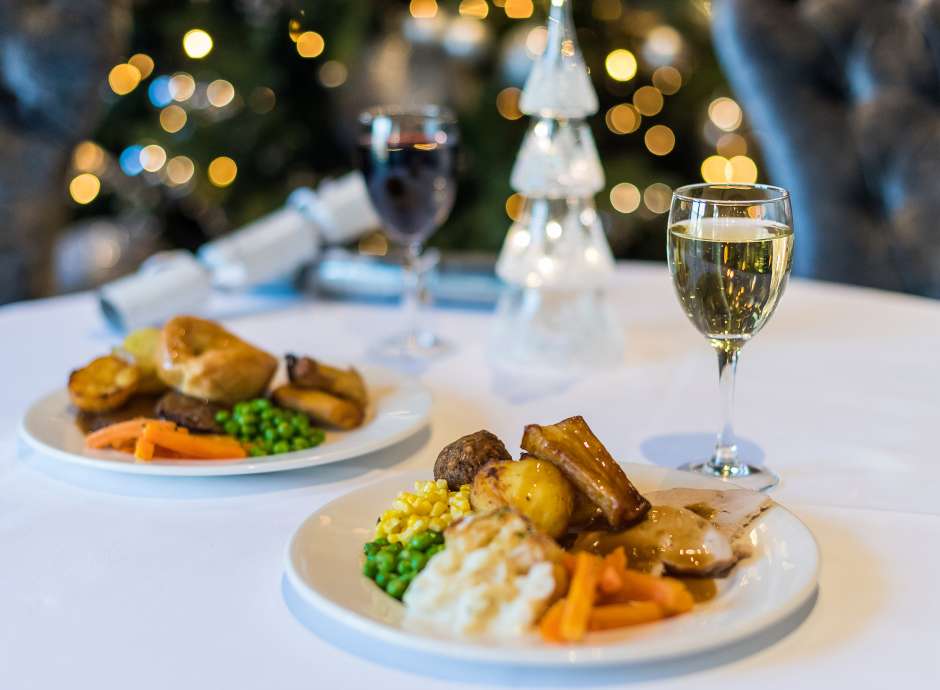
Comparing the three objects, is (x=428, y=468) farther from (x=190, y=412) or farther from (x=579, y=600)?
(x=579, y=600)

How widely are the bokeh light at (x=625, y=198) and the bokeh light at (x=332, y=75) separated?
825mm

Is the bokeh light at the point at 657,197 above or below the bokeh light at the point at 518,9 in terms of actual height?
below

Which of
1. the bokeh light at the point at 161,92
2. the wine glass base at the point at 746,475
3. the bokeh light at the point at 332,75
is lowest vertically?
the wine glass base at the point at 746,475

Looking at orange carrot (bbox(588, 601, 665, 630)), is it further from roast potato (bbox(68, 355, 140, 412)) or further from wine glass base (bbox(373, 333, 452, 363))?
wine glass base (bbox(373, 333, 452, 363))

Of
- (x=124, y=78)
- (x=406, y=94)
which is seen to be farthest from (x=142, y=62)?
(x=406, y=94)

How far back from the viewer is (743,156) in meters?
3.36

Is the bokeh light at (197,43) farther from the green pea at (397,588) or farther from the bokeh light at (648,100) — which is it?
the green pea at (397,588)

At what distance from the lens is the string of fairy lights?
3.01 m

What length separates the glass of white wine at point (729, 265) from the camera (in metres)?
0.99

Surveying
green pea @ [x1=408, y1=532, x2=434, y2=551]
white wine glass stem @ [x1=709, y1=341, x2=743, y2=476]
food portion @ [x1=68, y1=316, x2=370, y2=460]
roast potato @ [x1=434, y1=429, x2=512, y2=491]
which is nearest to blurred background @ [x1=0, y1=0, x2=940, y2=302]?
white wine glass stem @ [x1=709, y1=341, x2=743, y2=476]

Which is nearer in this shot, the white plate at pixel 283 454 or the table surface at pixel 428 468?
the table surface at pixel 428 468

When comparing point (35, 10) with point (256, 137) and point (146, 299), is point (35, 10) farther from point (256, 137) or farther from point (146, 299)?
point (146, 299)

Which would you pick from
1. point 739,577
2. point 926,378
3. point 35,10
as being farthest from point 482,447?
point 35,10

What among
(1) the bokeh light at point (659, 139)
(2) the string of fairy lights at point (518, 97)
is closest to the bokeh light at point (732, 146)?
(2) the string of fairy lights at point (518, 97)
